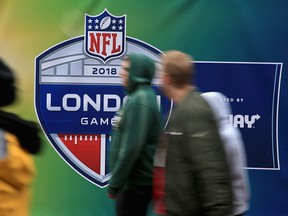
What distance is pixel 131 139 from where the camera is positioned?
3791mm

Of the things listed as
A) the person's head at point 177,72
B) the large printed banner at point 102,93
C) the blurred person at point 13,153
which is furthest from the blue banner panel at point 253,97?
the blurred person at point 13,153

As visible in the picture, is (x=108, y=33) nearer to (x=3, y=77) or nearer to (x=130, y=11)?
(x=130, y=11)

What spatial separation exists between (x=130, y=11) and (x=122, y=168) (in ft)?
6.66

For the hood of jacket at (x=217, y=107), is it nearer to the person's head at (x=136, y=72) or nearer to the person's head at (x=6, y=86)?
the person's head at (x=136, y=72)

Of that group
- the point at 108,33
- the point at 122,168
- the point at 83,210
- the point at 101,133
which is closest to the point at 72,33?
the point at 108,33

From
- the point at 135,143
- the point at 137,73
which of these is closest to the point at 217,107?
the point at 135,143

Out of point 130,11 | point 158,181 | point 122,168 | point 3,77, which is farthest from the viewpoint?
point 130,11

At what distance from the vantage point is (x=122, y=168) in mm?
3818

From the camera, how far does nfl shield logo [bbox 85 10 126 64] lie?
5480 millimetres

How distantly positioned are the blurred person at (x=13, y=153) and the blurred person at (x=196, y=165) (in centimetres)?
100

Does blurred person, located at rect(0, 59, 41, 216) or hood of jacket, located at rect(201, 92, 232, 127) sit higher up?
hood of jacket, located at rect(201, 92, 232, 127)

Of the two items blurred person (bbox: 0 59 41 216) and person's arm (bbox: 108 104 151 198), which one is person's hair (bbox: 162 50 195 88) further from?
blurred person (bbox: 0 59 41 216)

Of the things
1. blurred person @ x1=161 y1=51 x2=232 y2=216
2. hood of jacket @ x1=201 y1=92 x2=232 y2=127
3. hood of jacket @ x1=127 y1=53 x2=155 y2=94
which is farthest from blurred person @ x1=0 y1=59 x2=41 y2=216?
hood of jacket @ x1=127 y1=53 x2=155 y2=94

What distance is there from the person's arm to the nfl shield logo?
5.66ft
